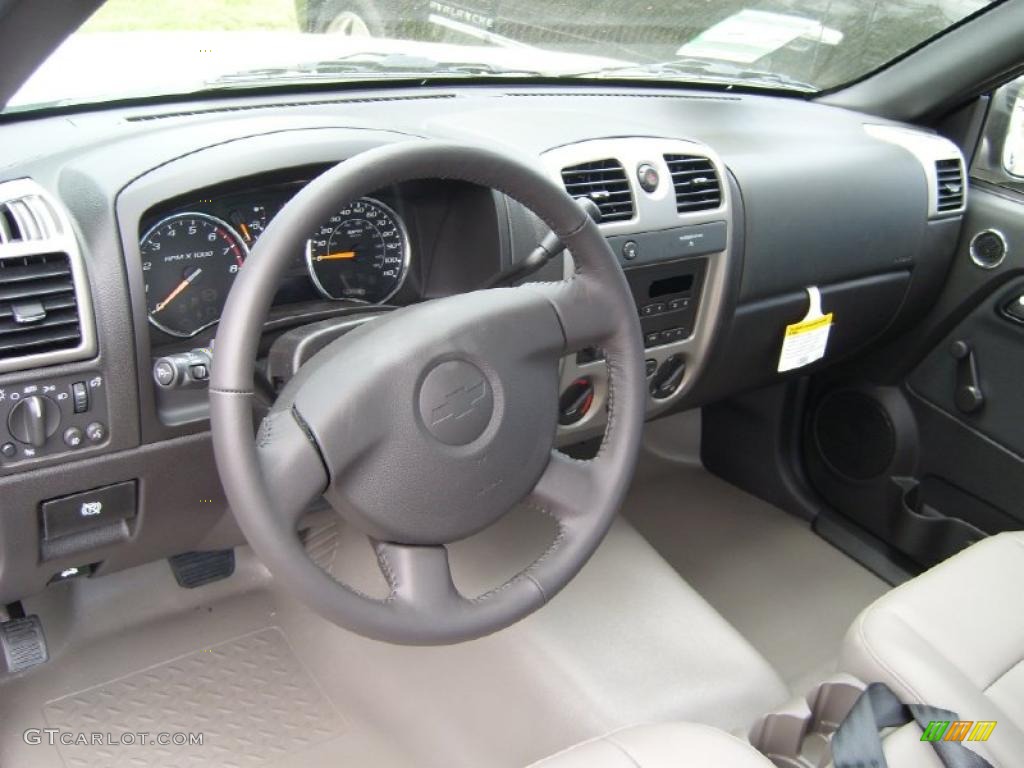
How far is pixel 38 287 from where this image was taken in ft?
3.50

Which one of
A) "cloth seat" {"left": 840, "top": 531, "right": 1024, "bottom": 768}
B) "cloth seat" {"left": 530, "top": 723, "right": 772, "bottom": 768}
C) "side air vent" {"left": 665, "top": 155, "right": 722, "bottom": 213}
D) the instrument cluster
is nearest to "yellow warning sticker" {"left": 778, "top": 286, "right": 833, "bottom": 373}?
"side air vent" {"left": 665, "top": 155, "right": 722, "bottom": 213}

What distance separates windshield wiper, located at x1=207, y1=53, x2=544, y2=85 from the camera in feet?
5.04

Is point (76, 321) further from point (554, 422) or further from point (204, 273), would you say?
point (554, 422)

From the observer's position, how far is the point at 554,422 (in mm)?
1138

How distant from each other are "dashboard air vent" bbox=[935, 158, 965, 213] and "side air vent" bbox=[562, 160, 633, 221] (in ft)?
2.98

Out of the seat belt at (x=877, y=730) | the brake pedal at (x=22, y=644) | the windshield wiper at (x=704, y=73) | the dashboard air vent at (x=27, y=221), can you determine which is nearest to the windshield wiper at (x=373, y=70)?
the windshield wiper at (x=704, y=73)

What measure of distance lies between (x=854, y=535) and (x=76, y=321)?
1876 millimetres

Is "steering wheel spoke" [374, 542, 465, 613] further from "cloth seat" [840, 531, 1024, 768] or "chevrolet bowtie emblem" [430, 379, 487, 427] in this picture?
"cloth seat" [840, 531, 1024, 768]

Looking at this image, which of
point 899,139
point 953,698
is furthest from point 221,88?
point 899,139

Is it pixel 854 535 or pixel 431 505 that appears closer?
pixel 431 505

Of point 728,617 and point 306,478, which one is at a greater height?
point 306,478

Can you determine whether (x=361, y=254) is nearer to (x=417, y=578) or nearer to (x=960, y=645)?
(x=417, y=578)

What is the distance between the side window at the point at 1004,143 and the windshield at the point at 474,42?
22 cm

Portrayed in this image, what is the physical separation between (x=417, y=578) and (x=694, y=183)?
969 millimetres
